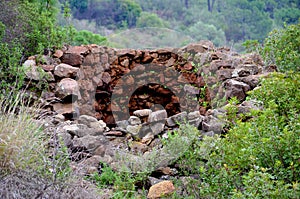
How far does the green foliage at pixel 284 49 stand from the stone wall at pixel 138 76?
0.21 m

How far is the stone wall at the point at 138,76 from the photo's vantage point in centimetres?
528

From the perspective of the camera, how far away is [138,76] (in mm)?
6109

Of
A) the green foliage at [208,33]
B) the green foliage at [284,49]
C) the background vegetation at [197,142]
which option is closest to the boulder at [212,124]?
the background vegetation at [197,142]

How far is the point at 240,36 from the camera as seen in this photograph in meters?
11.4

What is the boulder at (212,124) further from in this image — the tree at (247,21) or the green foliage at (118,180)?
the tree at (247,21)

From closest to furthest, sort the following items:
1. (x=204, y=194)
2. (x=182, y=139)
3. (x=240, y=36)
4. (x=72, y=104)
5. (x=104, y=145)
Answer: (x=204, y=194) → (x=182, y=139) → (x=104, y=145) → (x=72, y=104) → (x=240, y=36)

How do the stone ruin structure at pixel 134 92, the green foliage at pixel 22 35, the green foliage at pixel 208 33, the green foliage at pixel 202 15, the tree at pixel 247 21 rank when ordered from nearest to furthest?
the stone ruin structure at pixel 134 92 → the green foliage at pixel 22 35 → the green foliage at pixel 208 33 → the green foliage at pixel 202 15 → the tree at pixel 247 21

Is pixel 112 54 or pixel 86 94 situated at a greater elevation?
pixel 112 54

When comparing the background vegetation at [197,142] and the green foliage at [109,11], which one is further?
the green foliage at [109,11]

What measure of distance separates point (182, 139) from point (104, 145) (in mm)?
924

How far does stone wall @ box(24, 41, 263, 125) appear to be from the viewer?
5283 mm

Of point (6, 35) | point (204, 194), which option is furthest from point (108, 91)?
point (204, 194)

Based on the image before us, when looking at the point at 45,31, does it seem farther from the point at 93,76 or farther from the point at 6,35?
the point at 93,76

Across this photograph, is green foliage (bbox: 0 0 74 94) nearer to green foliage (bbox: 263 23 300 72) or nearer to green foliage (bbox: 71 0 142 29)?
green foliage (bbox: 263 23 300 72)
